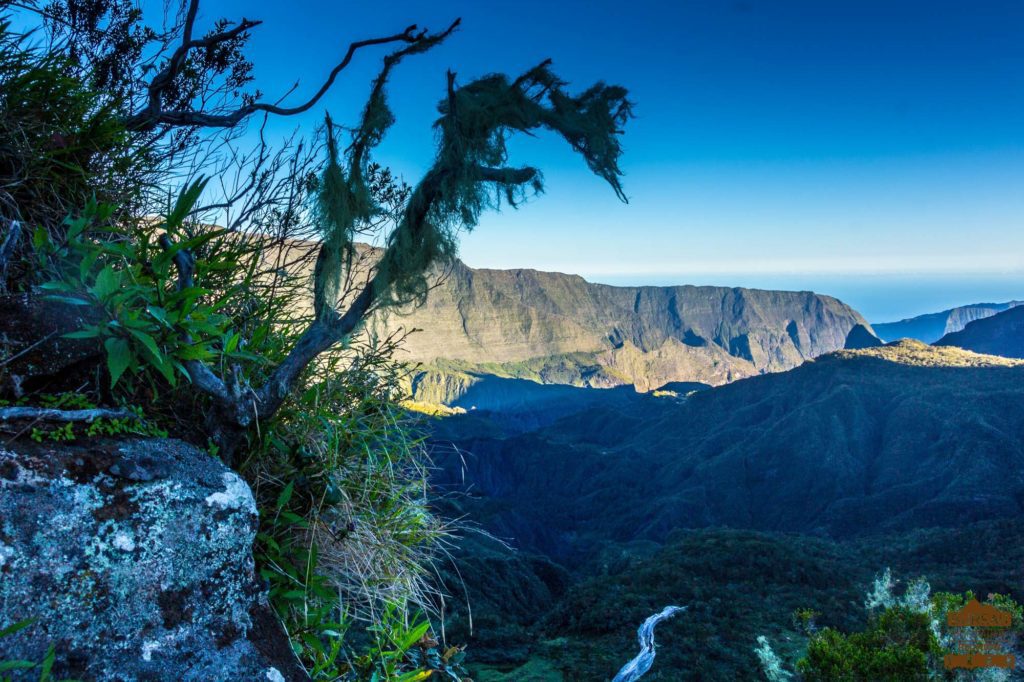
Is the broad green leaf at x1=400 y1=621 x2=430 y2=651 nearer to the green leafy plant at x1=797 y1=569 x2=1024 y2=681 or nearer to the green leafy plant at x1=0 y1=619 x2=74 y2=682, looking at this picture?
the green leafy plant at x1=0 y1=619 x2=74 y2=682

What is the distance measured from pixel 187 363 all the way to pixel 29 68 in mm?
1628

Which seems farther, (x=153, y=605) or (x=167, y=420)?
(x=167, y=420)

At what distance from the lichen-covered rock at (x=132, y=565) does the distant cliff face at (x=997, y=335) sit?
209 meters

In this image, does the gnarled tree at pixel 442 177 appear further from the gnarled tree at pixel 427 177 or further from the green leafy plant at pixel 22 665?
the green leafy plant at pixel 22 665

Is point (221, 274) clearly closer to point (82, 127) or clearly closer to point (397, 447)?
point (82, 127)

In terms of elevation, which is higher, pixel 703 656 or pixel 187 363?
pixel 187 363

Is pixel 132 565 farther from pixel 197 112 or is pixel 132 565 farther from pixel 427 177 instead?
pixel 197 112

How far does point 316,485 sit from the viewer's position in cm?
226

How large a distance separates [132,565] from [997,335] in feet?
727

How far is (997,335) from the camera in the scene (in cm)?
17150

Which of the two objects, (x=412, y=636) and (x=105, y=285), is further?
(x=412, y=636)

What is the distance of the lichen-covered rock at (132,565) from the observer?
143 cm

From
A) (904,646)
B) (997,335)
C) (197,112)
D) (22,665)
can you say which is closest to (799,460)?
(904,646)

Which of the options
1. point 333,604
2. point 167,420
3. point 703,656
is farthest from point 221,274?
point 703,656
